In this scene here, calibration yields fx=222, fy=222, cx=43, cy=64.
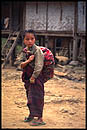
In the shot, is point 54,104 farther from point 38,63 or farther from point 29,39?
point 29,39

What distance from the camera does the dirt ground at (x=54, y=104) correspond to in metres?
4.40

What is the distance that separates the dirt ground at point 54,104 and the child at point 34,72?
404mm

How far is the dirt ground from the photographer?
4398mm

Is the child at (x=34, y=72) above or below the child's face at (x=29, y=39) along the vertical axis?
below

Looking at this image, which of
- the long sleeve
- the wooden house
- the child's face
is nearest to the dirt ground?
the long sleeve

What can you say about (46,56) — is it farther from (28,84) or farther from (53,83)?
(53,83)

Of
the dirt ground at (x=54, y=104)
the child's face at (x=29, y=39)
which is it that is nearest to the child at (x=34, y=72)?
the child's face at (x=29, y=39)

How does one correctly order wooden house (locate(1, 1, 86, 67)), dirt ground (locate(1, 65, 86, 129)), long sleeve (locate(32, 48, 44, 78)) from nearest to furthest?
long sleeve (locate(32, 48, 44, 78)), dirt ground (locate(1, 65, 86, 129)), wooden house (locate(1, 1, 86, 67))

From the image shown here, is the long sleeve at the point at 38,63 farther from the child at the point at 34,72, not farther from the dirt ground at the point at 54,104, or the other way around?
the dirt ground at the point at 54,104

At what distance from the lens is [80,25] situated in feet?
43.0

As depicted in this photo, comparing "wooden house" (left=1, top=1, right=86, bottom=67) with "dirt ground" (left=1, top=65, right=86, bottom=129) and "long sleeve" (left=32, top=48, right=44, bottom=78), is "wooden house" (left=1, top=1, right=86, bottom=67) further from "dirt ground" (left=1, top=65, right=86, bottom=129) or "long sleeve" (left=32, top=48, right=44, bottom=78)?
"long sleeve" (left=32, top=48, right=44, bottom=78)

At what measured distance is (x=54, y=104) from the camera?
5961 millimetres

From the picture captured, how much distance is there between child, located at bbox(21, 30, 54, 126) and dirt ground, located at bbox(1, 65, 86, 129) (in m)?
0.40

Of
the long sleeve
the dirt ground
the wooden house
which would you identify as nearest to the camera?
the long sleeve
